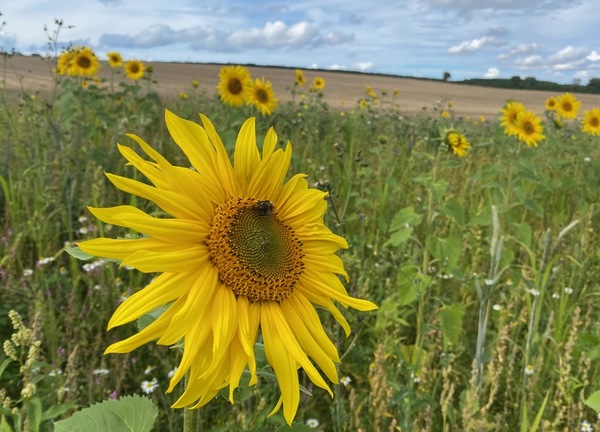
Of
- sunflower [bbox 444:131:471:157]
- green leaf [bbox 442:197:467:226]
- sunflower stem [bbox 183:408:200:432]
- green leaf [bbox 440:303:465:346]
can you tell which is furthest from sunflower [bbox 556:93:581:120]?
sunflower stem [bbox 183:408:200:432]

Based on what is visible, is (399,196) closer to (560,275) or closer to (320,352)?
(560,275)

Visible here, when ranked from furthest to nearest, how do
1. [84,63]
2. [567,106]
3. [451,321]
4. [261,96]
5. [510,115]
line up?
1. [567,106]
2. [84,63]
3. [261,96]
4. [510,115]
5. [451,321]

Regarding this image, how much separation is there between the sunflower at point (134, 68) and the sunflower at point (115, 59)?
9 centimetres

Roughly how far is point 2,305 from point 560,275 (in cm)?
296

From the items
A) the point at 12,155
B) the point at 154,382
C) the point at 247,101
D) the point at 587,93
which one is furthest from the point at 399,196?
the point at 587,93

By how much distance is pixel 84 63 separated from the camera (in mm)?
5801

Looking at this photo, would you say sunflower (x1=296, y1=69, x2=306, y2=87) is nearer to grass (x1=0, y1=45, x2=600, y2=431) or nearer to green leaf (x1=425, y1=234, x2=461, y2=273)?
grass (x1=0, y1=45, x2=600, y2=431)

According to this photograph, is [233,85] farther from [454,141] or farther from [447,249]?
[447,249]

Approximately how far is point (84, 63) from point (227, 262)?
18.5 feet

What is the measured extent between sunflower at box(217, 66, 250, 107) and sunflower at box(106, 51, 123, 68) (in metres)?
2.18

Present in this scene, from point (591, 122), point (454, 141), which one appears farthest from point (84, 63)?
point (591, 122)

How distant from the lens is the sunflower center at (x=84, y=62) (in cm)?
574

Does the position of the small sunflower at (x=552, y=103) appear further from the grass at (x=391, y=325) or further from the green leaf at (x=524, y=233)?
the green leaf at (x=524, y=233)

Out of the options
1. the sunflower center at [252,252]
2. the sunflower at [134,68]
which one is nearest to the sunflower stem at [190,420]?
the sunflower center at [252,252]
